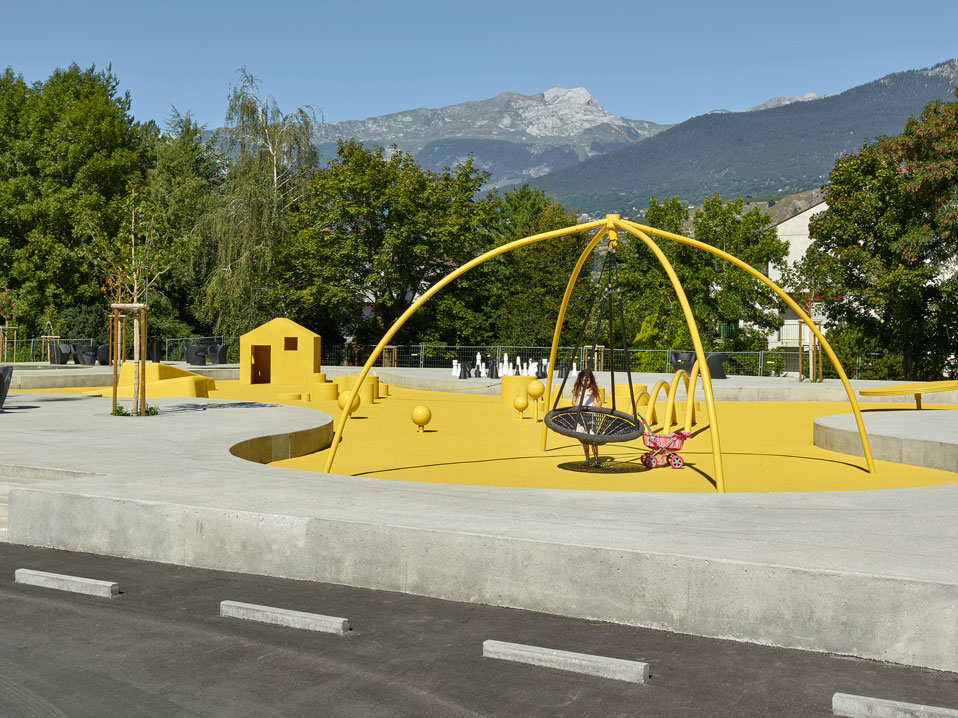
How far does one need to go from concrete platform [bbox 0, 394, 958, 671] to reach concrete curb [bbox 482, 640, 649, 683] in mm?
919

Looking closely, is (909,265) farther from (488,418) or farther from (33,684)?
(33,684)

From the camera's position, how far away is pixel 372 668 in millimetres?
5496

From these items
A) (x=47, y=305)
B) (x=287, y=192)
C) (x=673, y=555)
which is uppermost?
(x=287, y=192)

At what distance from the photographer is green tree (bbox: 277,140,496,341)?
48.7 m

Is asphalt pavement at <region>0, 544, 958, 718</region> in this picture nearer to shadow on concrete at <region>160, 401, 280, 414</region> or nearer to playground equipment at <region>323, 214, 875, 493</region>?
playground equipment at <region>323, 214, 875, 493</region>

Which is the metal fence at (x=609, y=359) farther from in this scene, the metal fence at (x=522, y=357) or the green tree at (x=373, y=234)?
the green tree at (x=373, y=234)

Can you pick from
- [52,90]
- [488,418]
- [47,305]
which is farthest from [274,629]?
[52,90]

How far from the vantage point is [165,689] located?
203 inches

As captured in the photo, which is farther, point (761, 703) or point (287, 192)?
point (287, 192)

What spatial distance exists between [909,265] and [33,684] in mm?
39396

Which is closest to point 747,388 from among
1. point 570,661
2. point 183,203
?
point 570,661

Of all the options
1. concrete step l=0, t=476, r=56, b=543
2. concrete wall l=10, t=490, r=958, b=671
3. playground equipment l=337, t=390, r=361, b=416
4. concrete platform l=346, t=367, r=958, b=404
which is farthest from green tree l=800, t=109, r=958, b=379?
concrete wall l=10, t=490, r=958, b=671

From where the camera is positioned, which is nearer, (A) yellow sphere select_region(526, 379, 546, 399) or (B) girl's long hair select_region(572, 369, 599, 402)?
(B) girl's long hair select_region(572, 369, 599, 402)

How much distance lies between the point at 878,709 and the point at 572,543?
231cm
